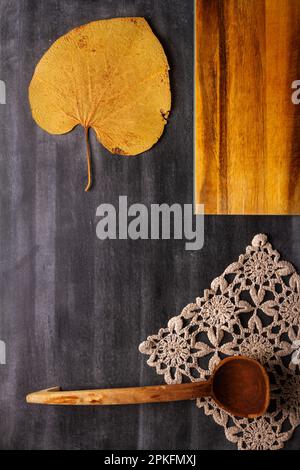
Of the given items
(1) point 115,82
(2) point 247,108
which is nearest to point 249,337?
(2) point 247,108

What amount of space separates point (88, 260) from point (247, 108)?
1.55ft

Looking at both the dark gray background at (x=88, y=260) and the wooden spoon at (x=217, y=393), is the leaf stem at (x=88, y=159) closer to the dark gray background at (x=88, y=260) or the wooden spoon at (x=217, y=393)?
the dark gray background at (x=88, y=260)

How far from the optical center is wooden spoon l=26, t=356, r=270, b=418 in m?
0.90

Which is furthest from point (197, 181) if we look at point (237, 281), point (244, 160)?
point (237, 281)

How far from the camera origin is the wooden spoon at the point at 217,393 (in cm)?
90

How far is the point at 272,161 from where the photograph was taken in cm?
97

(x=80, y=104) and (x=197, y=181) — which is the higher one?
(x=80, y=104)

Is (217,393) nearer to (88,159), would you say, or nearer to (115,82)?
(88,159)

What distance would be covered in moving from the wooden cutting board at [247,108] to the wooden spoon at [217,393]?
33cm

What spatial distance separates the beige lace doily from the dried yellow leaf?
348mm

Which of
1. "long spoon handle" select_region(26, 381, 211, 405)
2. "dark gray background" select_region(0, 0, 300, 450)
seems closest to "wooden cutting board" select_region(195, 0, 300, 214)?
"dark gray background" select_region(0, 0, 300, 450)

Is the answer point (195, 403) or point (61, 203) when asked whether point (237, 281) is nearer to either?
point (195, 403)

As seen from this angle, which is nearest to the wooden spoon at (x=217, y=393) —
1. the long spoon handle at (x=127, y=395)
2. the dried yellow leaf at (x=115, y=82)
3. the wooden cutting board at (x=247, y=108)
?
the long spoon handle at (x=127, y=395)

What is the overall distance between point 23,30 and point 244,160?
1.83 ft
